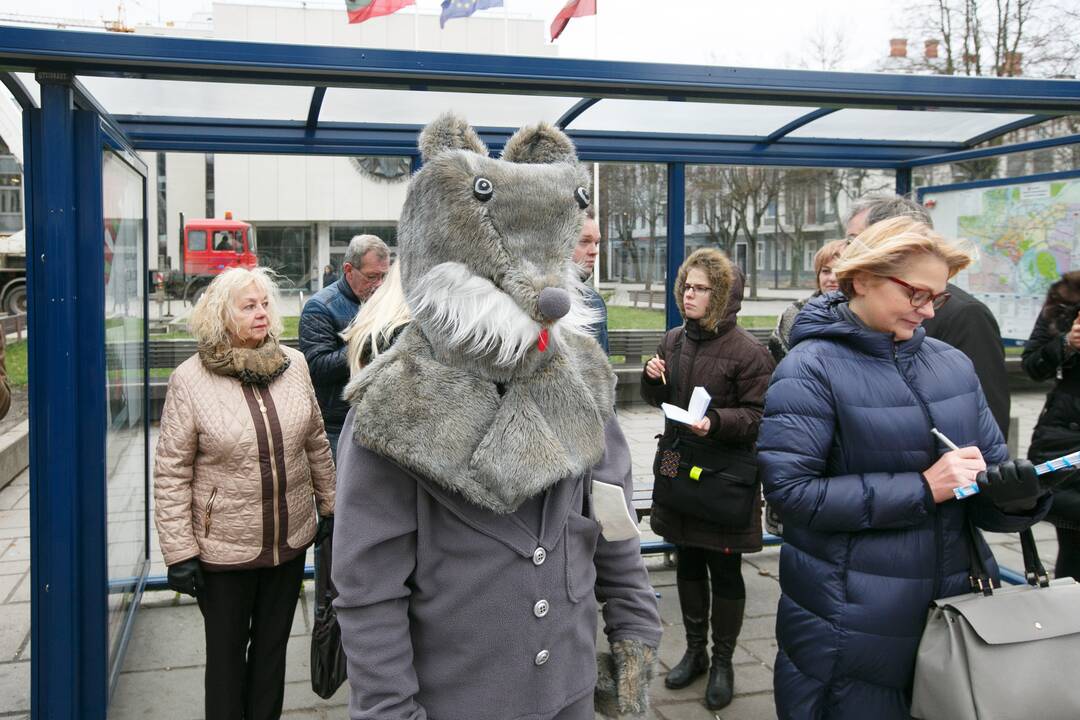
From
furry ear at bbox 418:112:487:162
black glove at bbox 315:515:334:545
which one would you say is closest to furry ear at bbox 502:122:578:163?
furry ear at bbox 418:112:487:162

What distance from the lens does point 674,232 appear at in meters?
5.16

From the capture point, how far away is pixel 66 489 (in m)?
2.92

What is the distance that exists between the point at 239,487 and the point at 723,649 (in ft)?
6.78

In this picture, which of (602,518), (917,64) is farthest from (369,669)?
(917,64)

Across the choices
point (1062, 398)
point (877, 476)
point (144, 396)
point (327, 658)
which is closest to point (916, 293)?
point (877, 476)

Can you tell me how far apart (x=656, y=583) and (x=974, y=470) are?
313 centimetres

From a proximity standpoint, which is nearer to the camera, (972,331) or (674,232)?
(972,331)

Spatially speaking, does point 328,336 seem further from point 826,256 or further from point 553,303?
point 553,303

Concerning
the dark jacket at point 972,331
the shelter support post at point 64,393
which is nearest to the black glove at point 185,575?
the shelter support post at point 64,393

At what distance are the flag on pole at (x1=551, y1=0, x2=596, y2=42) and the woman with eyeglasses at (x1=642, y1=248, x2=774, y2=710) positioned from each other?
265cm

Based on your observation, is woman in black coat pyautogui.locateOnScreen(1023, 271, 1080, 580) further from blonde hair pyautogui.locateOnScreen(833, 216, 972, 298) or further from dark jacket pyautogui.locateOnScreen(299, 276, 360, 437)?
dark jacket pyautogui.locateOnScreen(299, 276, 360, 437)

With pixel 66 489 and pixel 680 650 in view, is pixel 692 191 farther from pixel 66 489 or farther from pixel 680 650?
pixel 66 489

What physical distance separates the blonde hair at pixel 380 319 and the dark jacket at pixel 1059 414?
2.96m

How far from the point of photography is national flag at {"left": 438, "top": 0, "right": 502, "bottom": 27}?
Result: 258 inches
